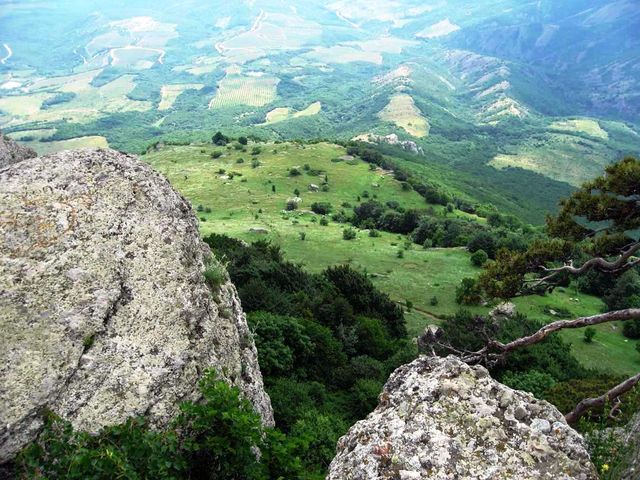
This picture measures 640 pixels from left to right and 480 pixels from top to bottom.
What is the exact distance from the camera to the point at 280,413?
14.0 meters

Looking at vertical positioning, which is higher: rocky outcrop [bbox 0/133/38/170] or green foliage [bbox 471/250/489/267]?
rocky outcrop [bbox 0/133/38/170]

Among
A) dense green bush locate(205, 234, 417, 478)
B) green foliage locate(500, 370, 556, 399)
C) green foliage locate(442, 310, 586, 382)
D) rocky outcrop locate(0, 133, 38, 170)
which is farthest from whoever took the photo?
green foliage locate(442, 310, 586, 382)

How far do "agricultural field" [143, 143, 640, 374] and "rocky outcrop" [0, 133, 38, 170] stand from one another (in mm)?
28218

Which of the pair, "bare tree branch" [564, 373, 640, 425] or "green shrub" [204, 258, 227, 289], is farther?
"green shrub" [204, 258, 227, 289]

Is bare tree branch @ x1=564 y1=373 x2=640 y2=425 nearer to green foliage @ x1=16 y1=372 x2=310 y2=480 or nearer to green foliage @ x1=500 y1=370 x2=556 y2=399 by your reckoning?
green foliage @ x1=16 y1=372 x2=310 y2=480

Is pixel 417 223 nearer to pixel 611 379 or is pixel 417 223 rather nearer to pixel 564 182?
pixel 611 379

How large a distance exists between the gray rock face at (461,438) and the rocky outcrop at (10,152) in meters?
10.5

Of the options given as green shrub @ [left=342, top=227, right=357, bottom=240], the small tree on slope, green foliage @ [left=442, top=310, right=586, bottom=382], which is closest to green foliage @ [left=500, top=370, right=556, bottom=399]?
green foliage @ [left=442, top=310, right=586, bottom=382]

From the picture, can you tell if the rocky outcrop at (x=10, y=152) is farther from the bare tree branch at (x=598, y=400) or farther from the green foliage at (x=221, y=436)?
the bare tree branch at (x=598, y=400)

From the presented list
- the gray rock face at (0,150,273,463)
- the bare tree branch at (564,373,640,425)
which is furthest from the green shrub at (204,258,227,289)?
the bare tree branch at (564,373,640,425)

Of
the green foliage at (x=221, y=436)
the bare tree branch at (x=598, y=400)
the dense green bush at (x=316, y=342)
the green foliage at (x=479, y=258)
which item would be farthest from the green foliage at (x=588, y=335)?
the green foliage at (x=221, y=436)

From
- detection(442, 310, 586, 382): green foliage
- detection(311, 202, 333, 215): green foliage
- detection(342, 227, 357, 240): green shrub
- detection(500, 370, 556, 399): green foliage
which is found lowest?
detection(311, 202, 333, 215): green foliage

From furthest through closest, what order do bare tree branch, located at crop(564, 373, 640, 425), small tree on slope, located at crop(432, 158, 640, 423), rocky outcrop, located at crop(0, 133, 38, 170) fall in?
1. small tree on slope, located at crop(432, 158, 640, 423)
2. rocky outcrop, located at crop(0, 133, 38, 170)
3. bare tree branch, located at crop(564, 373, 640, 425)

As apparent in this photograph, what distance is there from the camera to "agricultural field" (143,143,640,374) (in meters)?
38.7
